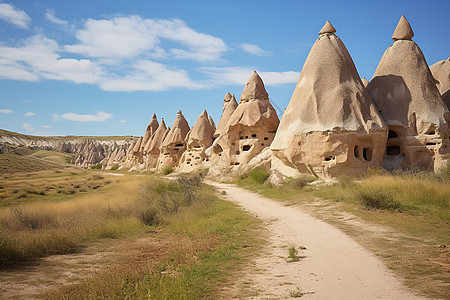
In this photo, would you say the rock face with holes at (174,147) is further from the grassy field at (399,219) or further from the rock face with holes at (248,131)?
the grassy field at (399,219)

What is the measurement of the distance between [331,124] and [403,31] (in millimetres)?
7401

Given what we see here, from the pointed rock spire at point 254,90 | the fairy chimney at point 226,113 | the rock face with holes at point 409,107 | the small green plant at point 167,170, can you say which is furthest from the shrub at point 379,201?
the small green plant at point 167,170

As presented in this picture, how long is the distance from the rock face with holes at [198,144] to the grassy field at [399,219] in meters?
16.4

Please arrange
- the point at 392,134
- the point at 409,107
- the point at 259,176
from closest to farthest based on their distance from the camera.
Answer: the point at 409,107 → the point at 392,134 → the point at 259,176

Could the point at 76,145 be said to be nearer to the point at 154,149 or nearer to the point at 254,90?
the point at 154,149

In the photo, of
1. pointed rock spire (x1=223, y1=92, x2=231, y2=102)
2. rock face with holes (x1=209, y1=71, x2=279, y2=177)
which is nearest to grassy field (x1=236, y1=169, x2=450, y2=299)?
rock face with holes (x1=209, y1=71, x2=279, y2=177)

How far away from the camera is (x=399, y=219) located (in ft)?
24.8

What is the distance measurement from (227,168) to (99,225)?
15330 mm

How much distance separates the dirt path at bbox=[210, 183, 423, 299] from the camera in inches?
142

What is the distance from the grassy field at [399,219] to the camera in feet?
14.1

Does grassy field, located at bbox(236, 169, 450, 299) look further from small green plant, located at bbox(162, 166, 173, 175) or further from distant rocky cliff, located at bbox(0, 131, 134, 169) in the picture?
distant rocky cliff, located at bbox(0, 131, 134, 169)

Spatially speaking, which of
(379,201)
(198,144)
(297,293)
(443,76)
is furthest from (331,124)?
(198,144)

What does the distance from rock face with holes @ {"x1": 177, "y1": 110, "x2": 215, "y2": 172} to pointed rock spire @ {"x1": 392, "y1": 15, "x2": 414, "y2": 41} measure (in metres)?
16.9

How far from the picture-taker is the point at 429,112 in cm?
1522
